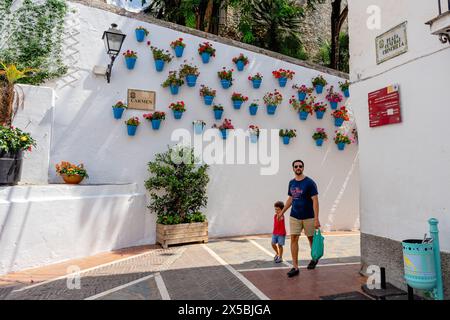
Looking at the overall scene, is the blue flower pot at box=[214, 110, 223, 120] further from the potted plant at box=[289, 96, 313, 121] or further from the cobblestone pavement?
the cobblestone pavement

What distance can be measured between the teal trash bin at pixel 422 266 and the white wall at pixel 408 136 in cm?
36

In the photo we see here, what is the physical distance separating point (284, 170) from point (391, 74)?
4716mm

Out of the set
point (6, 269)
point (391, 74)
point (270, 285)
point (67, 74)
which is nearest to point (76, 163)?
point (67, 74)

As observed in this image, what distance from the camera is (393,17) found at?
4.56 m

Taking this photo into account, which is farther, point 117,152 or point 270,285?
point 117,152

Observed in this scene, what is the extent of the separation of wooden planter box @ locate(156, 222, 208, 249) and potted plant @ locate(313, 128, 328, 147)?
4.24 metres

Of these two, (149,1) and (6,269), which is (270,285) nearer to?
(6,269)

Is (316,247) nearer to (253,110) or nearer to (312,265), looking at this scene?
(312,265)

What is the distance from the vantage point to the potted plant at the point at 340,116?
9273mm

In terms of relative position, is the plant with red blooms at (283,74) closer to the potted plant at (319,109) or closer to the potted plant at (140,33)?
the potted plant at (319,109)

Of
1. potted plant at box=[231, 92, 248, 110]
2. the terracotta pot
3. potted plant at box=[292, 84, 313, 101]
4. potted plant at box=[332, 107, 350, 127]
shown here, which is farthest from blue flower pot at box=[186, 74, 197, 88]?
potted plant at box=[332, 107, 350, 127]

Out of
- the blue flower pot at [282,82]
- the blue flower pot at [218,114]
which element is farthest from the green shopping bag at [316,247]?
the blue flower pot at [282,82]

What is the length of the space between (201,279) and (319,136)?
19.5 ft
